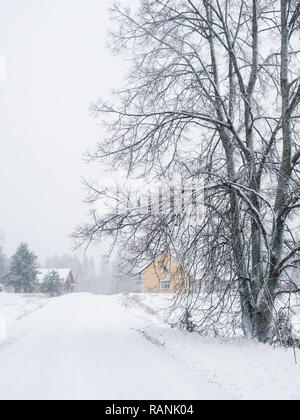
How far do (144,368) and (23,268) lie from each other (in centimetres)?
5593

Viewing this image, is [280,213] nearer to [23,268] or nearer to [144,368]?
[144,368]

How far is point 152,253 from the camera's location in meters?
10.5

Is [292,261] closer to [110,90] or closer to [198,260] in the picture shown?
[198,260]

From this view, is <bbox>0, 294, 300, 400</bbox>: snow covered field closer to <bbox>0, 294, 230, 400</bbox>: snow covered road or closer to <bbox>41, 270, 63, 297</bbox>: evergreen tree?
<bbox>0, 294, 230, 400</bbox>: snow covered road

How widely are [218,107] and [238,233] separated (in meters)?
3.53

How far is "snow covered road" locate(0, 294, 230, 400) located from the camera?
5.87 meters

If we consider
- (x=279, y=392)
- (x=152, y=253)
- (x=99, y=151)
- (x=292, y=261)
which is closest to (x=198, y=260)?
(x=152, y=253)

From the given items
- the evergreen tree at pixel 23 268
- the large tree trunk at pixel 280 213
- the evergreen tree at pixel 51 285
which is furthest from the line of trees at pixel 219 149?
the evergreen tree at pixel 23 268

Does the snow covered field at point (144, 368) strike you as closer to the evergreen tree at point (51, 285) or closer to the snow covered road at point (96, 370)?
the snow covered road at point (96, 370)

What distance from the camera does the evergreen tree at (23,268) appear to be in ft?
197

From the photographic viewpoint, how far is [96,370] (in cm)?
744

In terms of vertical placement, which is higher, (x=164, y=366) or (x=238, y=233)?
(x=238, y=233)

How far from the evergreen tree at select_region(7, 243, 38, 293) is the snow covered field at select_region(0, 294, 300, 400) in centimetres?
5031

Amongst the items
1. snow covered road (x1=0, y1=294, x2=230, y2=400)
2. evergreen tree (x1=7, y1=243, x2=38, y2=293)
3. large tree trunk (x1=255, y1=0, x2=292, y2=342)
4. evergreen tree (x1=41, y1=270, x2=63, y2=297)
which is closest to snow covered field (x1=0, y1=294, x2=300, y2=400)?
snow covered road (x1=0, y1=294, x2=230, y2=400)
